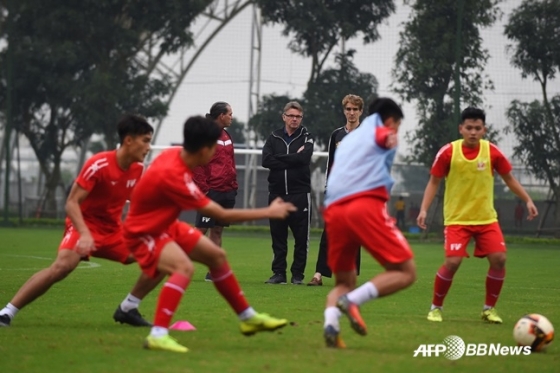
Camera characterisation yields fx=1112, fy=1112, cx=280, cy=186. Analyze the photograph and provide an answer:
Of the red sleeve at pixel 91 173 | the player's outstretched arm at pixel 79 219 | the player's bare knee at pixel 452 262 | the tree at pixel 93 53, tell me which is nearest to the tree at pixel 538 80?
the tree at pixel 93 53

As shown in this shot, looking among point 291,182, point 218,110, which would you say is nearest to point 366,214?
point 218,110

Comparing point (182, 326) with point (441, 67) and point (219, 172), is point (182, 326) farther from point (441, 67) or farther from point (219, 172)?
point (441, 67)

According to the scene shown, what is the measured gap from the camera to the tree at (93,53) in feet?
118

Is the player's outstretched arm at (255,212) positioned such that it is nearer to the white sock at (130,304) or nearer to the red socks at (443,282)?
the white sock at (130,304)

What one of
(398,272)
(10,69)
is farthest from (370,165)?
(10,69)

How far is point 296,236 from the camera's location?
14.1 metres

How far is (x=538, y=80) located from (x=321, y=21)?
8.27m

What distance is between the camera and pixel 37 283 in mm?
8945

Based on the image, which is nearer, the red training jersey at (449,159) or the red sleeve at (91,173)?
the red sleeve at (91,173)

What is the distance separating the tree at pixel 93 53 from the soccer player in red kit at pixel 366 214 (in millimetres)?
28238

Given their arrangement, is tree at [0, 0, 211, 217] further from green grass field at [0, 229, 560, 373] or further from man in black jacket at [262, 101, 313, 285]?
man in black jacket at [262, 101, 313, 285]

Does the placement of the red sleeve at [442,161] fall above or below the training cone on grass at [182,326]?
above

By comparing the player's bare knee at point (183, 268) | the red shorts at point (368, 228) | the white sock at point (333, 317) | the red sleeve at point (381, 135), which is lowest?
the white sock at point (333, 317)

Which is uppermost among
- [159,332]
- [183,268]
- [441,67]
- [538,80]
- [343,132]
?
[441,67]
